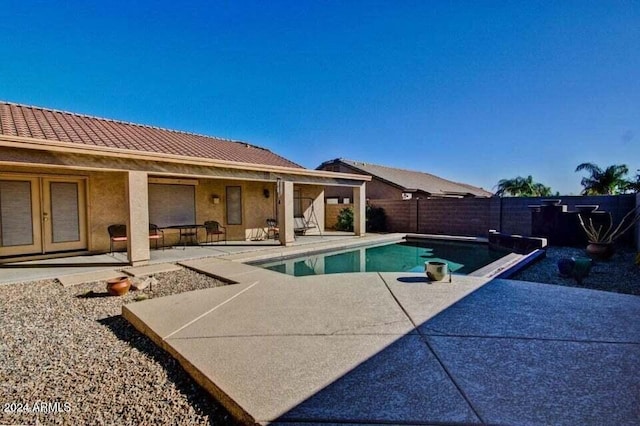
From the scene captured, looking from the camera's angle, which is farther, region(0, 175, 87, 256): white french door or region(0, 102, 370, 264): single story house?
region(0, 175, 87, 256): white french door

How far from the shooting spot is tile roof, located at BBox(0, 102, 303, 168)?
8680mm

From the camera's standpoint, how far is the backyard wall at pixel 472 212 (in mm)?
12521

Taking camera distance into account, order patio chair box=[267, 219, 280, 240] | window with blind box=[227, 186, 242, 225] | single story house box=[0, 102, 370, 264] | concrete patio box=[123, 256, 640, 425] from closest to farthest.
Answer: concrete patio box=[123, 256, 640, 425], single story house box=[0, 102, 370, 264], window with blind box=[227, 186, 242, 225], patio chair box=[267, 219, 280, 240]

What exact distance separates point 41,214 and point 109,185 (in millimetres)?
1861

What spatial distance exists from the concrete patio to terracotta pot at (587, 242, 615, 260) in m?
4.53

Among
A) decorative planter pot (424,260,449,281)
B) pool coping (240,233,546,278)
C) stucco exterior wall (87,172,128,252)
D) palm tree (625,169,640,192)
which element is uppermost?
palm tree (625,169,640,192)

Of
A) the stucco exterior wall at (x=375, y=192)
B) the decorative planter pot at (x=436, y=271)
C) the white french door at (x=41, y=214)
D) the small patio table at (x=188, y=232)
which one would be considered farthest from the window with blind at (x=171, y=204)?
the stucco exterior wall at (x=375, y=192)

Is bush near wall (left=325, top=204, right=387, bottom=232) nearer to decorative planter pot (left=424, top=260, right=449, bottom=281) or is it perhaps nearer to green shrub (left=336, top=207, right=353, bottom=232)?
green shrub (left=336, top=207, right=353, bottom=232)

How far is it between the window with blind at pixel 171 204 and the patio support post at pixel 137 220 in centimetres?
287

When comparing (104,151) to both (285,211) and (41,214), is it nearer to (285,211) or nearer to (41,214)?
(41,214)

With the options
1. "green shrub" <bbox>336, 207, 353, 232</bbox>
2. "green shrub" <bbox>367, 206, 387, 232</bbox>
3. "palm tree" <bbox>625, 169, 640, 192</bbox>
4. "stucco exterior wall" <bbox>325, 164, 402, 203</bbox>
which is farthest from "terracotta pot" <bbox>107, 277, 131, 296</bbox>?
"palm tree" <bbox>625, 169, 640, 192</bbox>

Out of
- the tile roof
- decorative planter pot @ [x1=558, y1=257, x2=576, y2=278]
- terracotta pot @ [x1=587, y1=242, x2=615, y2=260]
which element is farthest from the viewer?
terracotta pot @ [x1=587, y1=242, x2=615, y2=260]

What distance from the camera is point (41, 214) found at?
918cm

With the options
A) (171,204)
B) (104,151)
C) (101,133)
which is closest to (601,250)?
(104,151)
